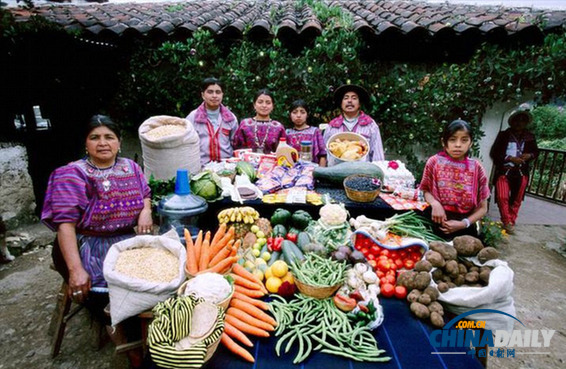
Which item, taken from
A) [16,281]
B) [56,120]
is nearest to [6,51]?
[56,120]

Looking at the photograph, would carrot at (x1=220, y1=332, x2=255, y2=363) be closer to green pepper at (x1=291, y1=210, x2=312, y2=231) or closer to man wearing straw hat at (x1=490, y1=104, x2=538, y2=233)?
green pepper at (x1=291, y1=210, x2=312, y2=231)

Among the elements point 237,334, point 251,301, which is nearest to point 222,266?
point 251,301

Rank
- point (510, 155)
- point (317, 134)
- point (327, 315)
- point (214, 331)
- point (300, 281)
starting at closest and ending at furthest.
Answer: point (214, 331) → point (327, 315) → point (300, 281) → point (317, 134) → point (510, 155)

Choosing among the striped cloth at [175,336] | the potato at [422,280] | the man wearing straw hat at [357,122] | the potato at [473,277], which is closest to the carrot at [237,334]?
the striped cloth at [175,336]

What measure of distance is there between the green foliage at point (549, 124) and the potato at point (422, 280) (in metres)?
15.6

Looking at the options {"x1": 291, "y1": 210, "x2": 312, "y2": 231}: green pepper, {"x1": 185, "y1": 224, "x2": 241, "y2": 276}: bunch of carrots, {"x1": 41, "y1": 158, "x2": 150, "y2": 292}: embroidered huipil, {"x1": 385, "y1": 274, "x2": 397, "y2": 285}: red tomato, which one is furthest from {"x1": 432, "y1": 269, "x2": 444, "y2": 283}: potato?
{"x1": 41, "y1": 158, "x2": 150, "y2": 292}: embroidered huipil

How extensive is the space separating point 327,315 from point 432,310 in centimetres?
81

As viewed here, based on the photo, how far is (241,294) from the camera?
2506 mm

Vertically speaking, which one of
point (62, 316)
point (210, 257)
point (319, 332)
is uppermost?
point (210, 257)

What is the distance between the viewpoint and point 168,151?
149 inches

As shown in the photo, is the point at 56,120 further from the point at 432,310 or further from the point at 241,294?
the point at 432,310

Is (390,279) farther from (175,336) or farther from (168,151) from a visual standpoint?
(168,151)

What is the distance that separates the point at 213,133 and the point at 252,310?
3259mm

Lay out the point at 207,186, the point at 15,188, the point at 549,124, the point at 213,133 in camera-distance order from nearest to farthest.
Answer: the point at 207,186, the point at 213,133, the point at 15,188, the point at 549,124
